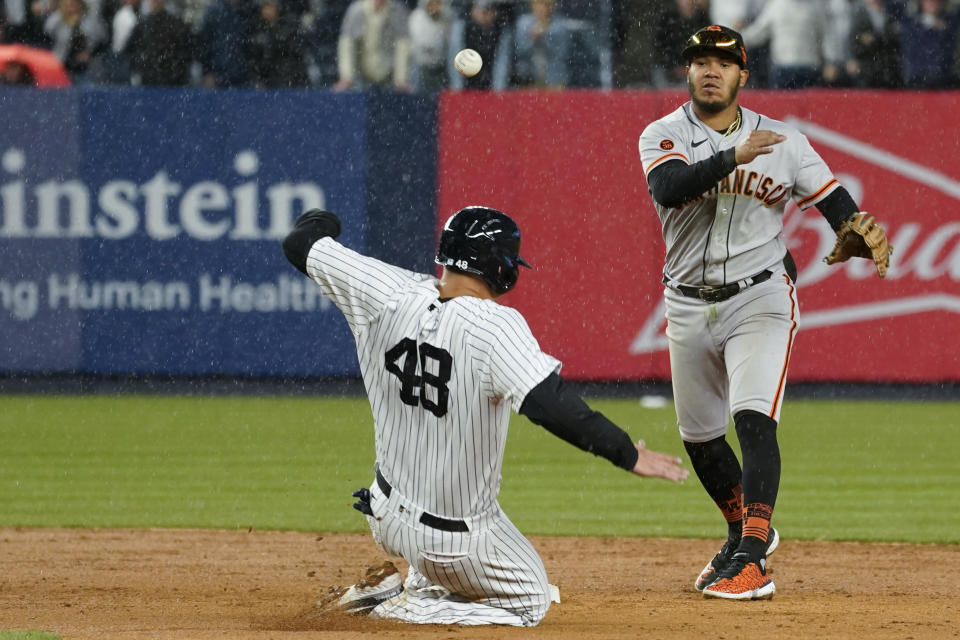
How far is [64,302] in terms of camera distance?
554 inches

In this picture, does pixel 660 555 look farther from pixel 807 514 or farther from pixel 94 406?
pixel 94 406

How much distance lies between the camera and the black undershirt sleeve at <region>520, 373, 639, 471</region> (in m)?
4.65

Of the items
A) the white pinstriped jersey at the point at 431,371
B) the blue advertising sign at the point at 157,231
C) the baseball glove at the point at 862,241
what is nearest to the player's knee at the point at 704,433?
the baseball glove at the point at 862,241

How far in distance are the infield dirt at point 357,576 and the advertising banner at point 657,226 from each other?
Result: 6121mm

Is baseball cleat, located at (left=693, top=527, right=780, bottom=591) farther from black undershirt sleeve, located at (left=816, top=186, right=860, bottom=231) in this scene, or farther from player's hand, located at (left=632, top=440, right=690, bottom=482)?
player's hand, located at (left=632, top=440, right=690, bottom=482)

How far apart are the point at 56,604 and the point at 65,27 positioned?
10179 millimetres

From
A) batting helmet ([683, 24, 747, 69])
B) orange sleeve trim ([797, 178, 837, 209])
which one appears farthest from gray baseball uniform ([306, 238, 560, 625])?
orange sleeve trim ([797, 178, 837, 209])

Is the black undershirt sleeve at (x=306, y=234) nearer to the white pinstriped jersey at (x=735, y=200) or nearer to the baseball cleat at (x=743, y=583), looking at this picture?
the white pinstriped jersey at (x=735, y=200)

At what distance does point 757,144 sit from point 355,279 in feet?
5.19

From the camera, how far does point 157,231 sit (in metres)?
14.1

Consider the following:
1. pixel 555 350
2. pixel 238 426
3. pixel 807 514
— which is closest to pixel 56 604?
pixel 807 514

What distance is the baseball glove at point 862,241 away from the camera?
6.02 m

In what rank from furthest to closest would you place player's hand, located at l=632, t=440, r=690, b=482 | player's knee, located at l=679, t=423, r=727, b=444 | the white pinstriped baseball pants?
player's knee, located at l=679, t=423, r=727, b=444
the white pinstriped baseball pants
player's hand, located at l=632, t=440, r=690, b=482

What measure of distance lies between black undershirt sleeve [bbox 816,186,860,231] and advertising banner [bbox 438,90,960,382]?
25.2ft
